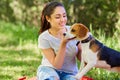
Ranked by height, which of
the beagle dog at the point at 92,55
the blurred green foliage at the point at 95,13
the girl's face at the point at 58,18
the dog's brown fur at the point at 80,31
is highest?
the girl's face at the point at 58,18

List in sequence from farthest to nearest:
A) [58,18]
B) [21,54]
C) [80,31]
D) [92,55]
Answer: [21,54] → [58,18] → [92,55] → [80,31]

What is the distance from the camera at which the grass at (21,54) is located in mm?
5909

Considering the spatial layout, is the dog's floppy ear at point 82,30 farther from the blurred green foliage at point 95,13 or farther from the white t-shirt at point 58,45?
the blurred green foliage at point 95,13

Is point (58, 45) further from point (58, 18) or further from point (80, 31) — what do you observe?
point (80, 31)

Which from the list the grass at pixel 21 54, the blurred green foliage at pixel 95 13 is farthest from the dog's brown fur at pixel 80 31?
the blurred green foliage at pixel 95 13

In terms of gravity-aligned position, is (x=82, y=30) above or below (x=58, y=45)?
above

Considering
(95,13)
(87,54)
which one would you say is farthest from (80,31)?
(95,13)

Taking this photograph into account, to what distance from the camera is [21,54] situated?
788 cm

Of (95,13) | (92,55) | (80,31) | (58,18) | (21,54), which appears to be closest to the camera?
(80,31)

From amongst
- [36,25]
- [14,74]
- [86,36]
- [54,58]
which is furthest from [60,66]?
[36,25]

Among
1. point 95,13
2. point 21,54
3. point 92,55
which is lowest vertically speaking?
point 21,54

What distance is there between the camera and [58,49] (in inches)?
178

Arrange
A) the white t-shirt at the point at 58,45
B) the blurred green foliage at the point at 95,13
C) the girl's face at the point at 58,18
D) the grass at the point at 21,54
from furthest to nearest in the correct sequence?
1. the blurred green foliage at the point at 95,13
2. the grass at the point at 21,54
3. the white t-shirt at the point at 58,45
4. the girl's face at the point at 58,18

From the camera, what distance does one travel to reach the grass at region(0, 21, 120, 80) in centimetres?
591
